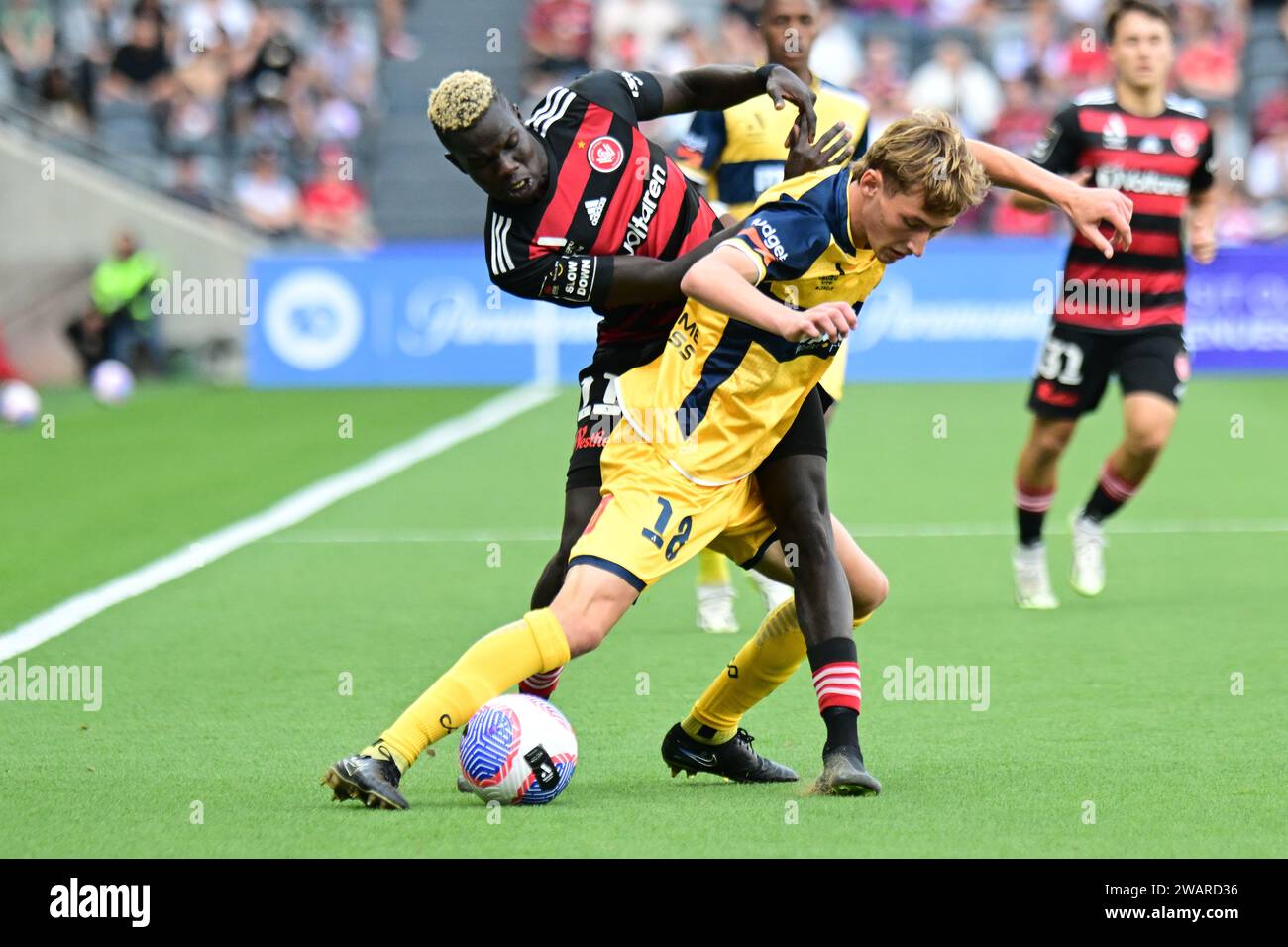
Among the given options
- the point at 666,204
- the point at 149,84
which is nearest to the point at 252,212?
the point at 149,84

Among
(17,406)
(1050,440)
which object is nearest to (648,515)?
(1050,440)

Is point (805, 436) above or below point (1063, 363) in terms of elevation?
below

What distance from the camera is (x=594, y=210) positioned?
235 inches

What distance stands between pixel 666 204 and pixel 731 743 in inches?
61.2

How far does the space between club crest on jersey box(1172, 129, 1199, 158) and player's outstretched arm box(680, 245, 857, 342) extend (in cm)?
433

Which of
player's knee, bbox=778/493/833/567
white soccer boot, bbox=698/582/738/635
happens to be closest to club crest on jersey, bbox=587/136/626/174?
player's knee, bbox=778/493/833/567

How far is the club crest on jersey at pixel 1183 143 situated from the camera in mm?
8938

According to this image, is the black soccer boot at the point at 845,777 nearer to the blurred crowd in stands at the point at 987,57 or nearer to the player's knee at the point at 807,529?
the player's knee at the point at 807,529

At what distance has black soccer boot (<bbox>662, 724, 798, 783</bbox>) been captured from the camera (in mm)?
5766

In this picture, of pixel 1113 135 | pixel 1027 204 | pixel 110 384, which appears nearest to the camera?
pixel 1027 204

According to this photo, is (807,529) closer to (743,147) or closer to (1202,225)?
(743,147)

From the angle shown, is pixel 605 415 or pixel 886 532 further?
pixel 886 532

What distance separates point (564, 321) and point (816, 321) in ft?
52.2
